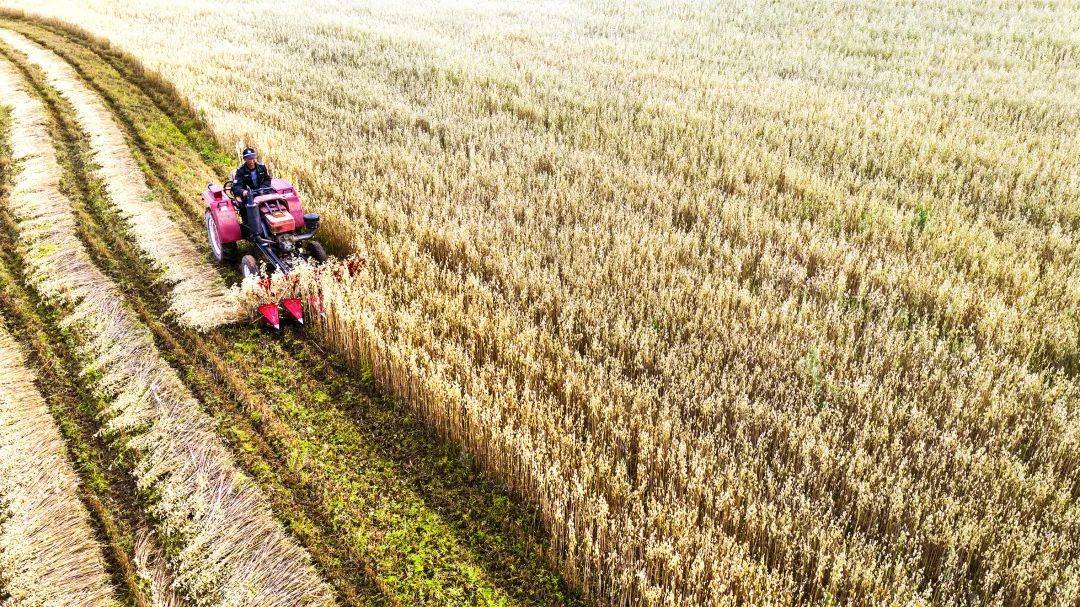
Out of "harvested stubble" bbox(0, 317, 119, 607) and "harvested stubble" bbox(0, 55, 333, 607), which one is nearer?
"harvested stubble" bbox(0, 317, 119, 607)

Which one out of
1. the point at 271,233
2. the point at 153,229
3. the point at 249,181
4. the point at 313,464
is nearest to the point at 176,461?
→ the point at 313,464

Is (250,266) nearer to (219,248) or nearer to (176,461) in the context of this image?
(219,248)

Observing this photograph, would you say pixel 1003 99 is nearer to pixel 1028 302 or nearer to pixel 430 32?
pixel 1028 302

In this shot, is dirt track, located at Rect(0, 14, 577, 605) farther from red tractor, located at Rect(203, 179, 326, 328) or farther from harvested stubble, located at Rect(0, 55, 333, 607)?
red tractor, located at Rect(203, 179, 326, 328)

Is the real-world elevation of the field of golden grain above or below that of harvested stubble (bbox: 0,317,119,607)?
above

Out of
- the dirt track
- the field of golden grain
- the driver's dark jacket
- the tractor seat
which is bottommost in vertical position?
the dirt track

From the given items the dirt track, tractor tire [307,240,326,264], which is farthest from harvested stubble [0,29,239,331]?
tractor tire [307,240,326,264]

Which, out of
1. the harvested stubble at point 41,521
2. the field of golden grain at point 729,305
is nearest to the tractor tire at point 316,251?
the field of golden grain at point 729,305

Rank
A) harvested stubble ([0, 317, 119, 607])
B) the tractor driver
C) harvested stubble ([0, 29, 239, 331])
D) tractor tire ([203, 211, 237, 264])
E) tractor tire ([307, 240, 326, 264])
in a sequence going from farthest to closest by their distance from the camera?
tractor tire ([203, 211, 237, 264]) < the tractor driver < tractor tire ([307, 240, 326, 264]) < harvested stubble ([0, 29, 239, 331]) < harvested stubble ([0, 317, 119, 607])
